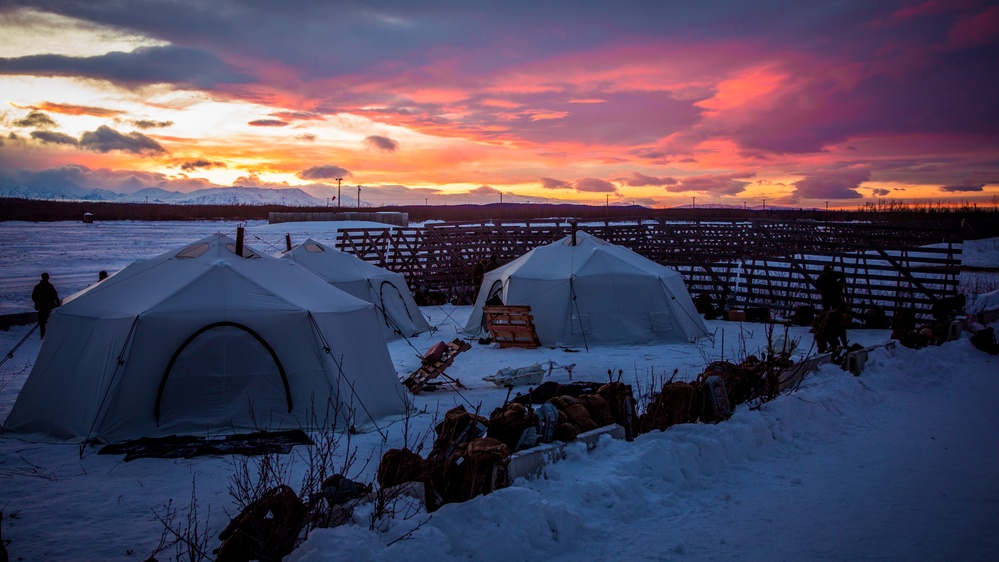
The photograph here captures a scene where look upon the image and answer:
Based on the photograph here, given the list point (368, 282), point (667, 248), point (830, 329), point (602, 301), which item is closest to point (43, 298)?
point (368, 282)

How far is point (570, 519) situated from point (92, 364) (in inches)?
268

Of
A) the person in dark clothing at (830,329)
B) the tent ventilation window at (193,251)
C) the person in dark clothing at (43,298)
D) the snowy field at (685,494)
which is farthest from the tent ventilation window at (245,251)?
the person in dark clothing at (830,329)

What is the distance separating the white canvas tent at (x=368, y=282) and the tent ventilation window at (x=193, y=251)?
19.1ft

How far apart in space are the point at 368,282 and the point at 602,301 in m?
5.82

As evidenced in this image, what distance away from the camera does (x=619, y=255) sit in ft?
55.6

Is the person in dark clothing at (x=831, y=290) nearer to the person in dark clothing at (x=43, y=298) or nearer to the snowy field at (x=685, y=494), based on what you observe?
the snowy field at (x=685, y=494)

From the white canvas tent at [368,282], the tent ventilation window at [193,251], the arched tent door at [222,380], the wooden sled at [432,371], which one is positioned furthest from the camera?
the white canvas tent at [368,282]

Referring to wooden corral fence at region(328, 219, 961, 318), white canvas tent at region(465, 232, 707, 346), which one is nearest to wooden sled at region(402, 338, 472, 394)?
white canvas tent at region(465, 232, 707, 346)

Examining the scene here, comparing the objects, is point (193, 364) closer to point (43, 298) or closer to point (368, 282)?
point (368, 282)

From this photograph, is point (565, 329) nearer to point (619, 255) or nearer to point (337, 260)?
point (619, 255)

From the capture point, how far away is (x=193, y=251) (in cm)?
1008

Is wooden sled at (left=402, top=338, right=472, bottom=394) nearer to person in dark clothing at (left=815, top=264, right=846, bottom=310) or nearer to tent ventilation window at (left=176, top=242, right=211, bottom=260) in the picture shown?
tent ventilation window at (left=176, top=242, right=211, bottom=260)

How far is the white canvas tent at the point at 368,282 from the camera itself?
53.5 feet

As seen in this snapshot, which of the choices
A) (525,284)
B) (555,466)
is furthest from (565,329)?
(555,466)
